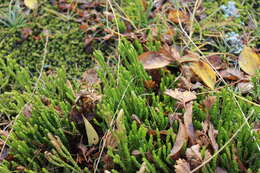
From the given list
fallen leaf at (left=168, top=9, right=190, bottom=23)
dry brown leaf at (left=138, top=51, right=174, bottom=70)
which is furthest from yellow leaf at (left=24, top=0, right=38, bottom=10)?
dry brown leaf at (left=138, top=51, right=174, bottom=70)

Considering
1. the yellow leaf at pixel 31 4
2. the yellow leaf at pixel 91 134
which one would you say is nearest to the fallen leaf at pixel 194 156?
the yellow leaf at pixel 91 134

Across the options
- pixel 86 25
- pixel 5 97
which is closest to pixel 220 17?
pixel 86 25

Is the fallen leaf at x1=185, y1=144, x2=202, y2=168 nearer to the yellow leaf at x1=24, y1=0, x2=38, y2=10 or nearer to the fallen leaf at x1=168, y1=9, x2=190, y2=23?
the fallen leaf at x1=168, y1=9, x2=190, y2=23

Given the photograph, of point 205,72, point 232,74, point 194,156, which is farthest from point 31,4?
point 194,156

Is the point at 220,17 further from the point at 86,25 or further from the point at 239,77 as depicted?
the point at 86,25

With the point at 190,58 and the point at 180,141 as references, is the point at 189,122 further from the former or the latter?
the point at 190,58

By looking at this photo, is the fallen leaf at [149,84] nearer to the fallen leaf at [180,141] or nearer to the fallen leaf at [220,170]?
the fallen leaf at [180,141]
